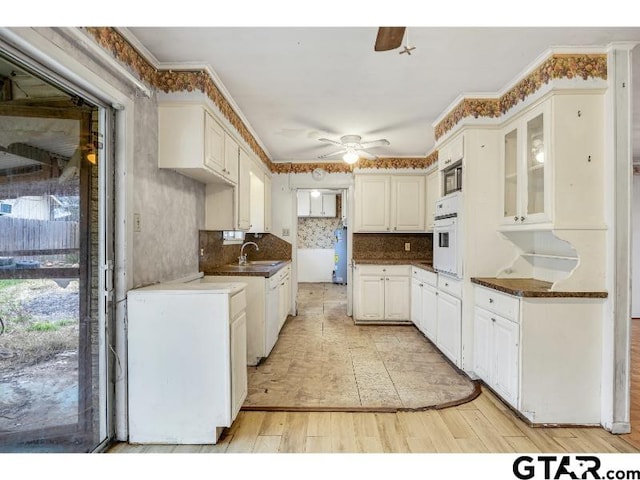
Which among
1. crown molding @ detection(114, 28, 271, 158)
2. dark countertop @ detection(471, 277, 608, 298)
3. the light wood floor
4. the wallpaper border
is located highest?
crown molding @ detection(114, 28, 271, 158)

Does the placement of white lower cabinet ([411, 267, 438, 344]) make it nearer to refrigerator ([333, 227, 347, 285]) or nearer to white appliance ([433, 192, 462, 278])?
white appliance ([433, 192, 462, 278])

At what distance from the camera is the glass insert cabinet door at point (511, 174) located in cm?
275

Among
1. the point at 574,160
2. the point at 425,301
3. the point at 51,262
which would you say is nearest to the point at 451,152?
the point at 574,160

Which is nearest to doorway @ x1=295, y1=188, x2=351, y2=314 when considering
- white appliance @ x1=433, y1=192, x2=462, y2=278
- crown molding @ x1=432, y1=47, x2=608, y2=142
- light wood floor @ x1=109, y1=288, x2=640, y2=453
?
white appliance @ x1=433, y1=192, x2=462, y2=278

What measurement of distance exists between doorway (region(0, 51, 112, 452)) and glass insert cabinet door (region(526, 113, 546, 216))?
284cm

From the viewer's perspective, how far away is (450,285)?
328 centimetres

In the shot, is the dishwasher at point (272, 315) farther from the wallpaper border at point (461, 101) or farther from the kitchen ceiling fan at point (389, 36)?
the kitchen ceiling fan at point (389, 36)

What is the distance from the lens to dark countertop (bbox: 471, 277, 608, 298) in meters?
2.16

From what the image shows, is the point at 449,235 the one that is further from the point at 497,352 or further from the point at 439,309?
the point at 497,352

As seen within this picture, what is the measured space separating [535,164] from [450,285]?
1316 mm

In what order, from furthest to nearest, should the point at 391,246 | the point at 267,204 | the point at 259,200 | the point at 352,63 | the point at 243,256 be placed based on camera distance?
1. the point at 391,246
2. the point at 267,204
3. the point at 243,256
4. the point at 259,200
5. the point at 352,63

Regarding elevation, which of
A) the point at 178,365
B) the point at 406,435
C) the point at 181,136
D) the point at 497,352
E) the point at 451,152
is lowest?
the point at 406,435

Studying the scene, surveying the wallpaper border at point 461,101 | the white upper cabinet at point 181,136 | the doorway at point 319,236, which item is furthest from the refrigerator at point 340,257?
the white upper cabinet at point 181,136
